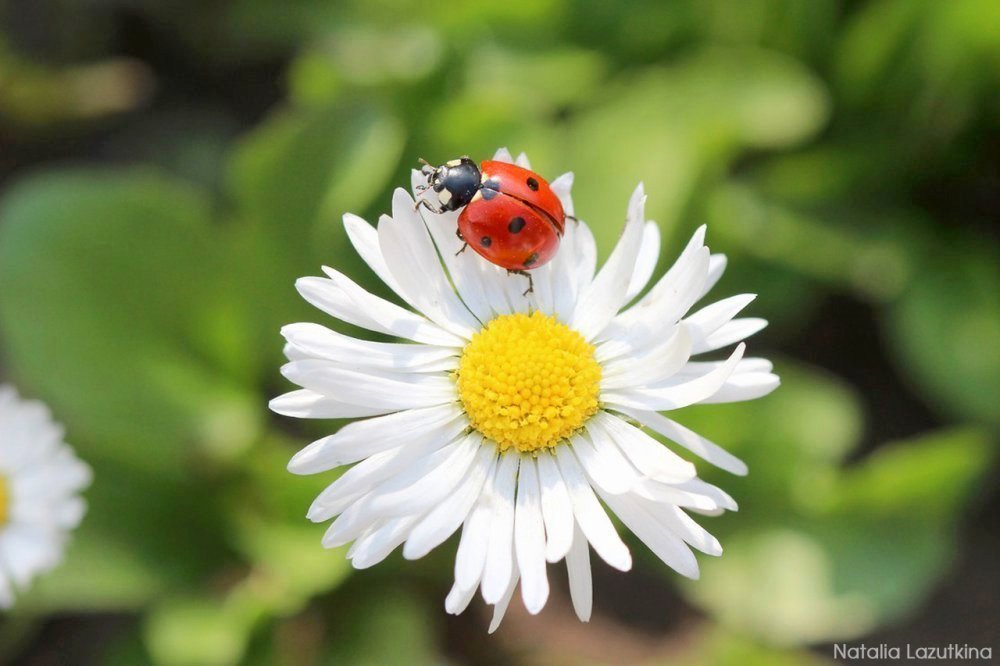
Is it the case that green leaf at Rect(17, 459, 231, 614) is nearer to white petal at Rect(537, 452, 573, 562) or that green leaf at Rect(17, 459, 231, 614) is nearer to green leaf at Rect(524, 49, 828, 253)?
green leaf at Rect(524, 49, 828, 253)

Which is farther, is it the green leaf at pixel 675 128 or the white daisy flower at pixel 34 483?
the green leaf at pixel 675 128

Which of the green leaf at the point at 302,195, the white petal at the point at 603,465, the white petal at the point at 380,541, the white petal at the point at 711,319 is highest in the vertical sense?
the green leaf at the point at 302,195

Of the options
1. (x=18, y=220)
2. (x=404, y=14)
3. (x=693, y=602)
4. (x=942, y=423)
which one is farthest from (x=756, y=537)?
(x=18, y=220)

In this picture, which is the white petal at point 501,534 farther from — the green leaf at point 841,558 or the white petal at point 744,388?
the green leaf at point 841,558

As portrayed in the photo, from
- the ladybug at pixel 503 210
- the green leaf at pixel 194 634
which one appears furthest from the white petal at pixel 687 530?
the green leaf at pixel 194 634

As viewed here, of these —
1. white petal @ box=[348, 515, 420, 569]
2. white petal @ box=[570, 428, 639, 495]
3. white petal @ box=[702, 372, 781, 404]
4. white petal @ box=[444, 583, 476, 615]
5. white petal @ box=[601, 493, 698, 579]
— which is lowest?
white petal @ box=[444, 583, 476, 615]

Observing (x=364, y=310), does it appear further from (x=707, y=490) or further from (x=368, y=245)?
(x=707, y=490)

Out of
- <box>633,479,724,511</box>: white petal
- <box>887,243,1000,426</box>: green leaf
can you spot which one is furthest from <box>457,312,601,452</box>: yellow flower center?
<box>887,243,1000,426</box>: green leaf

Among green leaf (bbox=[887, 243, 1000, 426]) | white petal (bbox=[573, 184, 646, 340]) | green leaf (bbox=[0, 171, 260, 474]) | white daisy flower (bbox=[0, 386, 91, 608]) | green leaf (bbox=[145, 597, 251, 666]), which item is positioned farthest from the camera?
green leaf (bbox=[887, 243, 1000, 426])

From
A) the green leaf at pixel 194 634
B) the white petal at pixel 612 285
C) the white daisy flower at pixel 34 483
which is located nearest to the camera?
the white petal at pixel 612 285
